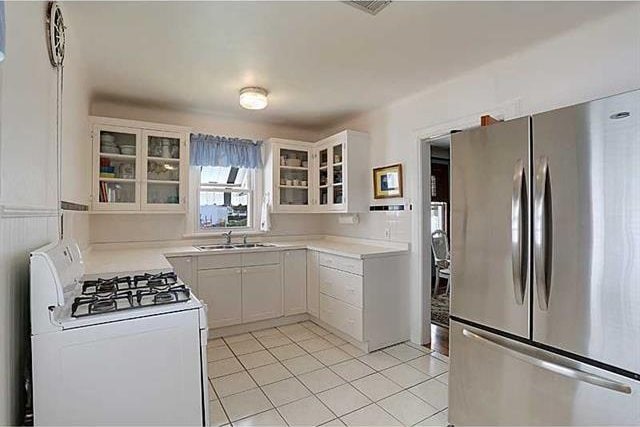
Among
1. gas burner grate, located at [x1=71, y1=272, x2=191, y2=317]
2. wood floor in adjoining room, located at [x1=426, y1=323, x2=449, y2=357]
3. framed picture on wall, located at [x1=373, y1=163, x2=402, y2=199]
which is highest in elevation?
framed picture on wall, located at [x1=373, y1=163, x2=402, y2=199]

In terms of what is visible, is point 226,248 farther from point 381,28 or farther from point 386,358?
point 381,28

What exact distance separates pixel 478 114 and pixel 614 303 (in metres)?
1.75

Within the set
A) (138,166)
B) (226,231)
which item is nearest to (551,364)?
(226,231)

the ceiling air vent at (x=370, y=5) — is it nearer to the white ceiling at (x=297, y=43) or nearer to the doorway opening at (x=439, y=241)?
the white ceiling at (x=297, y=43)

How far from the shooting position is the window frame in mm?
3842

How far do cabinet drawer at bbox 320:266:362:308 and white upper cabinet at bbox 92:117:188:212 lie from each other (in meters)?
1.62

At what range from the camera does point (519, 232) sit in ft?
5.22

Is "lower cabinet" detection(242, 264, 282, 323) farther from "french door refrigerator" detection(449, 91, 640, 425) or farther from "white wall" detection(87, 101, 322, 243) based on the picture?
"french door refrigerator" detection(449, 91, 640, 425)

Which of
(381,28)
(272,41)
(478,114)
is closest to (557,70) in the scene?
(478,114)

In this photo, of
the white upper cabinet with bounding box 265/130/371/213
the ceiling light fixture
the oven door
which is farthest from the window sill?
the oven door

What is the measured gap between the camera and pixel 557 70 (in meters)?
2.17

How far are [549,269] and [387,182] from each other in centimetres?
211

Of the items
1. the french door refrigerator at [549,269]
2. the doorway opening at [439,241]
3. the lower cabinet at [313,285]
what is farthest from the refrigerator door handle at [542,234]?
the lower cabinet at [313,285]

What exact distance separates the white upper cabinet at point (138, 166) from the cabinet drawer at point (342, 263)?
5.02ft
